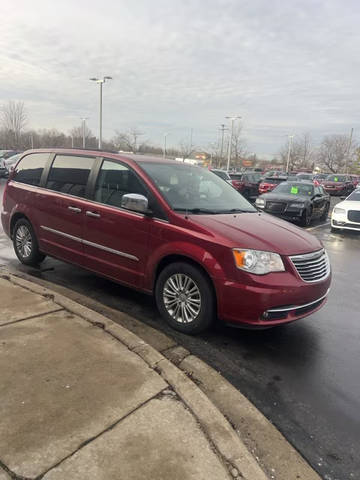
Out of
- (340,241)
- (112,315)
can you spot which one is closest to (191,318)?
(112,315)

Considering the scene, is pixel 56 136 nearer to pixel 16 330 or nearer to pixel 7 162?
pixel 7 162

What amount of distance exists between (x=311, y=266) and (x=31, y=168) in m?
4.37

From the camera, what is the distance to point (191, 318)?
13.2ft

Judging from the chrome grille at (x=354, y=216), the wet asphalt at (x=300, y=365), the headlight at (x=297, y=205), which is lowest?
the wet asphalt at (x=300, y=365)

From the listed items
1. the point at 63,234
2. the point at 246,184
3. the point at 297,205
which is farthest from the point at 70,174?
the point at 246,184

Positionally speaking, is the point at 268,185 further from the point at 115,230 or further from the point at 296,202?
the point at 115,230

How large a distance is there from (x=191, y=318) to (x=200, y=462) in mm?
1871

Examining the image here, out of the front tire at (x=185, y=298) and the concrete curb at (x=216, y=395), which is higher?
the front tire at (x=185, y=298)

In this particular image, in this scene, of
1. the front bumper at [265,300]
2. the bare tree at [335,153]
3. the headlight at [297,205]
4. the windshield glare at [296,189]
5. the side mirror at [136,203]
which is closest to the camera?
the front bumper at [265,300]

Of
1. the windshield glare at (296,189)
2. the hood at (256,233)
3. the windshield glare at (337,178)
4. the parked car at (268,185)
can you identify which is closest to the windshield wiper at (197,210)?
the hood at (256,233)

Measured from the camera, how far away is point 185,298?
4039 millimetres

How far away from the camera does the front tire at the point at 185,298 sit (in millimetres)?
3828

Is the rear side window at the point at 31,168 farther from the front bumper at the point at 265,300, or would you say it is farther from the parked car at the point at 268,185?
the parked car at the point at 268,185

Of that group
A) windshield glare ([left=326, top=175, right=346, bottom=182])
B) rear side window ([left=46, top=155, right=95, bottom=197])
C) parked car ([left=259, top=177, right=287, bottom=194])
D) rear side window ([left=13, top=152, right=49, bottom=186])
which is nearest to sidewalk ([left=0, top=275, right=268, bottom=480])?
rear side window ([left=46, top=155, right=95, bottom=197])
